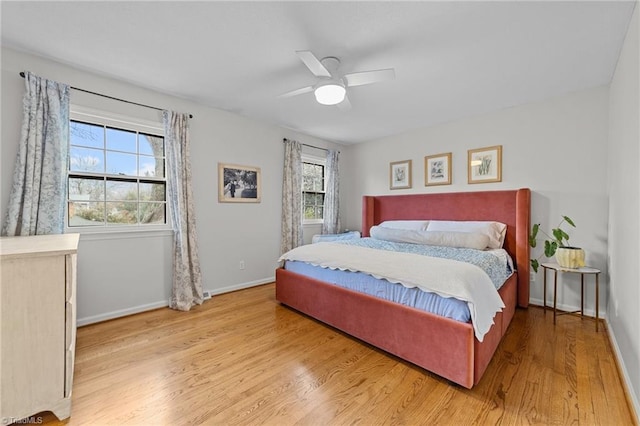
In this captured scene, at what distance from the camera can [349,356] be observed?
210cm

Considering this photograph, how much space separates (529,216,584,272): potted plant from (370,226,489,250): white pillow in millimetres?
545

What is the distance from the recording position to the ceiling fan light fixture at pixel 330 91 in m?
2.17

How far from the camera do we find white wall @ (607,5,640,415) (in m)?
1.63

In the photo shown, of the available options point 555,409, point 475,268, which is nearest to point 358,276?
point 475,268

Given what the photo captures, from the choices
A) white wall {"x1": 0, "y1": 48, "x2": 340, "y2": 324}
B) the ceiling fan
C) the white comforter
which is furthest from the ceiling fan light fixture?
white wall {"x1": 0, "y1": 48, "x2": 340, "y2": 324}

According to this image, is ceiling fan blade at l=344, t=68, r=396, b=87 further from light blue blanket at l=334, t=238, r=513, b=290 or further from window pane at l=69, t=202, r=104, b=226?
window pane at l=69, t=202, r=104, b=226

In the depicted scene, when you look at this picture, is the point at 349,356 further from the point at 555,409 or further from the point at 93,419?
the point at 93,419

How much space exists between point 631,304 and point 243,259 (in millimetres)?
3768

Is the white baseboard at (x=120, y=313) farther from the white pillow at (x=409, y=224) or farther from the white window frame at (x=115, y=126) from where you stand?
the white pillow at (x=409, y=224)

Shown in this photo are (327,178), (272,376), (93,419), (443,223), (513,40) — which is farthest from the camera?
(327,178)

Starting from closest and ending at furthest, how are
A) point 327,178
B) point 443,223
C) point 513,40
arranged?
point 513,40, point 443,223, point 327,178

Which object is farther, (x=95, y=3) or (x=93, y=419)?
(x=95, y=3)

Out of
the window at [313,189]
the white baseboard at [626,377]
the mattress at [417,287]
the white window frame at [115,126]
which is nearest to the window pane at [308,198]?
the window at [313,189]

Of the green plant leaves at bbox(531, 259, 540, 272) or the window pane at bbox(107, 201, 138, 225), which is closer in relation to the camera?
the window pane at bbox(107, 201, 138, 225)
